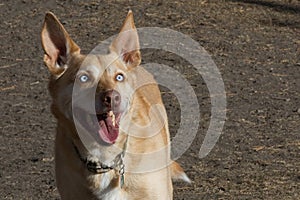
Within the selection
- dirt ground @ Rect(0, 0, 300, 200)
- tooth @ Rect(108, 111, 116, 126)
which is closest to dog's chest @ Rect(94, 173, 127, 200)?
tooth @ Rect(108, 111, 116, 126)

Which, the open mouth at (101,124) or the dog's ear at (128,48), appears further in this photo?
the dog's ear at (128,48)

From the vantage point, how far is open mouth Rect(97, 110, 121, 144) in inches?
195

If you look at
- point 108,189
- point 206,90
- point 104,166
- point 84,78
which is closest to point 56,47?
point 84,78

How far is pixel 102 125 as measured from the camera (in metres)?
4.98

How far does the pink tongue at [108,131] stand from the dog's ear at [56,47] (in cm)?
46

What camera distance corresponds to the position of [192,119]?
778 centimetres

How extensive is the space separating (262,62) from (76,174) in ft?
14.2

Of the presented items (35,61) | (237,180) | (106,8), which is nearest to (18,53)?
(35,61)

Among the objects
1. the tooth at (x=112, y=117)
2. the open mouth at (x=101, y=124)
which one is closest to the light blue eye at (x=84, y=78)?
the open mouth at (x=101, y=124)

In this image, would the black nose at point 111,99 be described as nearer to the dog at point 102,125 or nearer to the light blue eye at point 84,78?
the dog at point 102,125

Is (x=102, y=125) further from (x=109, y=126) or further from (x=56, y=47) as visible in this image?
(x=56, y=47)

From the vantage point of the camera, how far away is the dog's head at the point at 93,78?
194 inches

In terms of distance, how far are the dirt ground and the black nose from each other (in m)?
1.83

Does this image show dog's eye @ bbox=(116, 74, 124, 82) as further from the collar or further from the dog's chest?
the dog's chest
